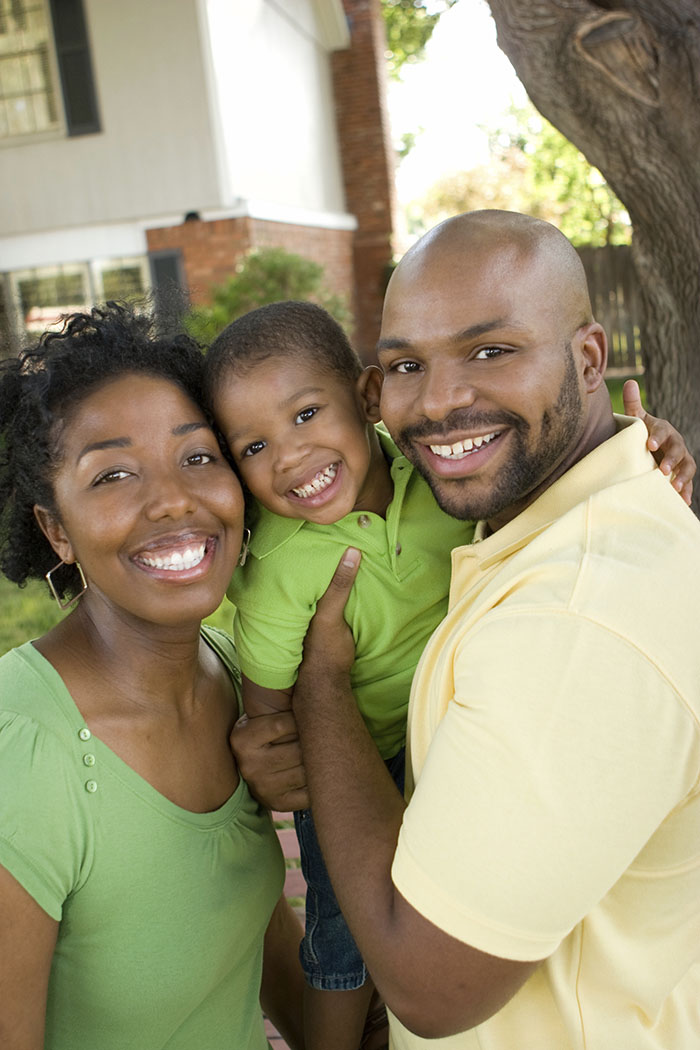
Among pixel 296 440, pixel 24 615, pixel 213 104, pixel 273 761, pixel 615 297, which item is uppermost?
pixel 213 104

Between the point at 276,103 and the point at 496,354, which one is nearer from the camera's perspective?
the point at 496,354

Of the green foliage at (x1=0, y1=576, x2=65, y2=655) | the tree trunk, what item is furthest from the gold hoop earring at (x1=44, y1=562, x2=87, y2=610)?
the green foliage at (x1=0, y1=576, x2=65, y2=655)

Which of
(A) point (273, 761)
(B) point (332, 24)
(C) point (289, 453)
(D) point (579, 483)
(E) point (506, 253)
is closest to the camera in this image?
(D) point (579, 483)

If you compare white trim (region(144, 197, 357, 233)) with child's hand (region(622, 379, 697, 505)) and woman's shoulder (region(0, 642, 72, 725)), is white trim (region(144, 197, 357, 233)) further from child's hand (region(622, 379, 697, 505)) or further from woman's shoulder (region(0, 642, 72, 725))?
woman's shoulder (region(0, 642, 72, 725))

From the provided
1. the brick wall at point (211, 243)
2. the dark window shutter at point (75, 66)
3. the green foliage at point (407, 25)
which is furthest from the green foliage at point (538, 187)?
the dark window shutter at point (75, 66)

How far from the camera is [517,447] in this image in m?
1.79

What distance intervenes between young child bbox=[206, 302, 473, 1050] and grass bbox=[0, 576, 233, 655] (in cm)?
424

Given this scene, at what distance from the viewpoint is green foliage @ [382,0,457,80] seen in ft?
67.9

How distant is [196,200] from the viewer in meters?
11.9

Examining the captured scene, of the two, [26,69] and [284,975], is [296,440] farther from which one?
[26,69]

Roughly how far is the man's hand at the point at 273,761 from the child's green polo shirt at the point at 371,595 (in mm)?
133

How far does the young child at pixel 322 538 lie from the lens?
2324 mm

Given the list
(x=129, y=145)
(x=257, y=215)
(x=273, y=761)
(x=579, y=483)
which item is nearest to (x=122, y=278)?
(x=129, y=145)

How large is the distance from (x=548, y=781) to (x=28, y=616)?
638cm
